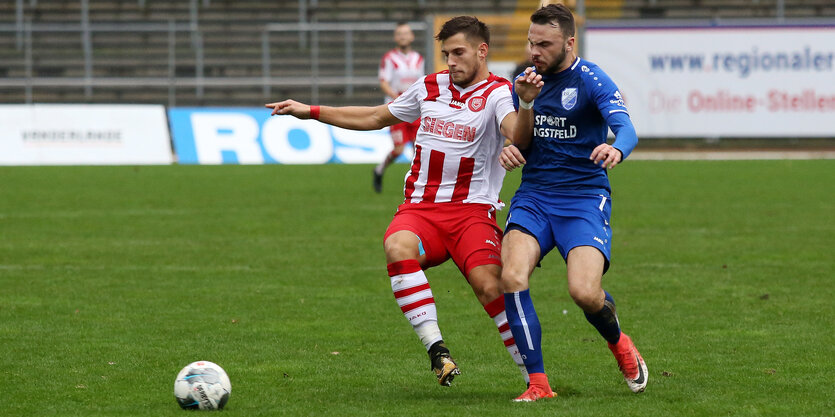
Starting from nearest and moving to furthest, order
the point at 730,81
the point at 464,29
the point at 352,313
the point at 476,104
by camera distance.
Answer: the point at 464,29
the point at 476,104
the point at 352,313
the point at 730,81

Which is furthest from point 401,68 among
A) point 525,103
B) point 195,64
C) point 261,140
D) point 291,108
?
point 525,103

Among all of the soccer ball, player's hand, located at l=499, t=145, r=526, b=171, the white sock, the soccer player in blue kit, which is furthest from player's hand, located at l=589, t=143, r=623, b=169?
the soccer ball

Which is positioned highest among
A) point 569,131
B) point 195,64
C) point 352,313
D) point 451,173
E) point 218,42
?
point 569,131

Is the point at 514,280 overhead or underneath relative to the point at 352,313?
overhead

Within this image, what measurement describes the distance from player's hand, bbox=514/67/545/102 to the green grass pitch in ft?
4.84

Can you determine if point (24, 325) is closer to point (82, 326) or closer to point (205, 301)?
point (82, 326)

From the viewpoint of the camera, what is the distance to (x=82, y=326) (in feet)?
25.4

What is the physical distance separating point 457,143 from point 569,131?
0.69 metres

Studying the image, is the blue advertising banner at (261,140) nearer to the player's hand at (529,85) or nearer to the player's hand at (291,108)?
the player's hand at (291,108)

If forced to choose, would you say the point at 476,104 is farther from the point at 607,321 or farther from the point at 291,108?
the point at 607,321

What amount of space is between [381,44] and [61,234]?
1760 centimetres

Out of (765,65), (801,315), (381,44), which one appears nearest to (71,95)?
(381,44)

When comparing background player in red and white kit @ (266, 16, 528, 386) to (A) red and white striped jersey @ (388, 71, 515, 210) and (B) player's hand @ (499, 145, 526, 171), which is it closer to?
(A) red and white striped jersey @ (388, 71, 515, 210)

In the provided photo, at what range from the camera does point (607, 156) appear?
5.47 metres
